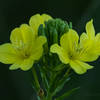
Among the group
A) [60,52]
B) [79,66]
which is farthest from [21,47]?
[79,66]

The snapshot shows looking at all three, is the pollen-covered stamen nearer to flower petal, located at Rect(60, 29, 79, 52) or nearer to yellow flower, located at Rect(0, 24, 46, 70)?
yellow flower, located at Rect(0, 24, 46, 70)

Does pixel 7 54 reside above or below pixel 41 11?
below

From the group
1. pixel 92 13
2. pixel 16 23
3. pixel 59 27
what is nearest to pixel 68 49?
pixel 59 27

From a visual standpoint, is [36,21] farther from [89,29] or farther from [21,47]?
[89,29]

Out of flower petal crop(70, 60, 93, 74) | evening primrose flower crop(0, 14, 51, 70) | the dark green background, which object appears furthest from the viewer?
the dark green background

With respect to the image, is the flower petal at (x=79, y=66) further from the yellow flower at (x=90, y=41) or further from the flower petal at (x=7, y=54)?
the flower petal at (x=7, y=54)

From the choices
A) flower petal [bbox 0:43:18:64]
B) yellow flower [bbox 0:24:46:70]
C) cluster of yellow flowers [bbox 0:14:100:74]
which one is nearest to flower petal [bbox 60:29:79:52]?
cluster of yellow flowers [bbox 0:14:100:74]
